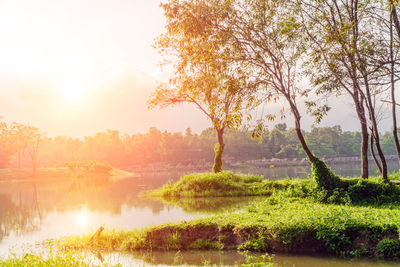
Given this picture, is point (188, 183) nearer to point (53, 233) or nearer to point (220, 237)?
point (53, 233)

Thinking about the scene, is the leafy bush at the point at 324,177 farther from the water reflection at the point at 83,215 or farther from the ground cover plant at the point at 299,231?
the water reflection at the point at 83,215

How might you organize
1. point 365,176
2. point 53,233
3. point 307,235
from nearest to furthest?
point 307,235, point 53,233, point 365,176

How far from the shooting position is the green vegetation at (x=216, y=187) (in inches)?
720

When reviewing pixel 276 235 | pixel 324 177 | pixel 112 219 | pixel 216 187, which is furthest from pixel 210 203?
pixel 276 235

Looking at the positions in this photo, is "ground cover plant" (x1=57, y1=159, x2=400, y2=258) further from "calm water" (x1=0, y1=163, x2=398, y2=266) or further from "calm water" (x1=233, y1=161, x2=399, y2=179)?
"calm water" (x1=233, y1=161, x2=399, y2=179)

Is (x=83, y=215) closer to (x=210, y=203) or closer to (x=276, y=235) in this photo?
(x=210, y=203)

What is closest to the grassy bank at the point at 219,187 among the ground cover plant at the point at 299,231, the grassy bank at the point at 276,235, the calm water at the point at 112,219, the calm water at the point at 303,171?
the calm water at the point at 112,219

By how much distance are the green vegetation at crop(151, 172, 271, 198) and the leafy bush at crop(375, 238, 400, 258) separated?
35.1 ft

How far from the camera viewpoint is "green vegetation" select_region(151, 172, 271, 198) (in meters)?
18.3

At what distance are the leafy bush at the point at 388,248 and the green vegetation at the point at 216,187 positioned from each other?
10.7 m

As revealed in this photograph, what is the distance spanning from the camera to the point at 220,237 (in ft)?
28.6

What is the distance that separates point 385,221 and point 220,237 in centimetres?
381

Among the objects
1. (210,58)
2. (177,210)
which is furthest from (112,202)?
(210,58)

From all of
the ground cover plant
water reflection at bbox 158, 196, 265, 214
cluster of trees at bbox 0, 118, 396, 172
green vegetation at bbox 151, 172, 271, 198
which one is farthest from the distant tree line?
the ground cover plant
